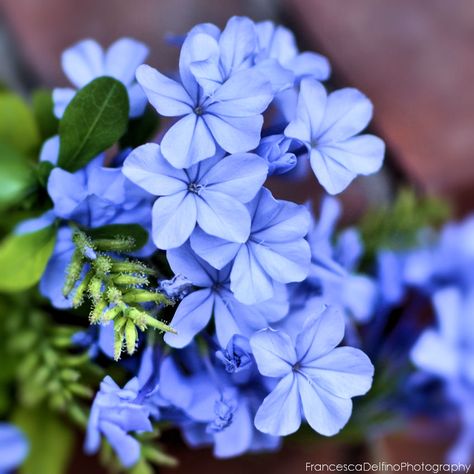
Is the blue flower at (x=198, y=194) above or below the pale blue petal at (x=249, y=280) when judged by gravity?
above

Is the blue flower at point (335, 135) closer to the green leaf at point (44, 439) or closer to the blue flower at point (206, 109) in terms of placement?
the blue flower at point (206, 109)

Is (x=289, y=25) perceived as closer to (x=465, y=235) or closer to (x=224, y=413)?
(x=465, y=235)

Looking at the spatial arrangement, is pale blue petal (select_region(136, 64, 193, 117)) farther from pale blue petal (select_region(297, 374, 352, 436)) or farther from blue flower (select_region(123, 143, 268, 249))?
pale blue petal (select_region(297, 374, 352, 436))

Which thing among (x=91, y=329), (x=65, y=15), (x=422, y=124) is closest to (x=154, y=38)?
(x=65, y=15)

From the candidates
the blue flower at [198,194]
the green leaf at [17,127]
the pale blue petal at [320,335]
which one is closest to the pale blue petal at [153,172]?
the blue flower at [198,194]

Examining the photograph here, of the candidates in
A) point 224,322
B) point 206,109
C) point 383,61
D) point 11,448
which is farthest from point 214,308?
point 383,61

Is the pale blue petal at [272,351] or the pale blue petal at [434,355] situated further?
the pale blue petal at [434,355]

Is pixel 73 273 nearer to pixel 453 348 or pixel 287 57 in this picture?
pixel 287 57
